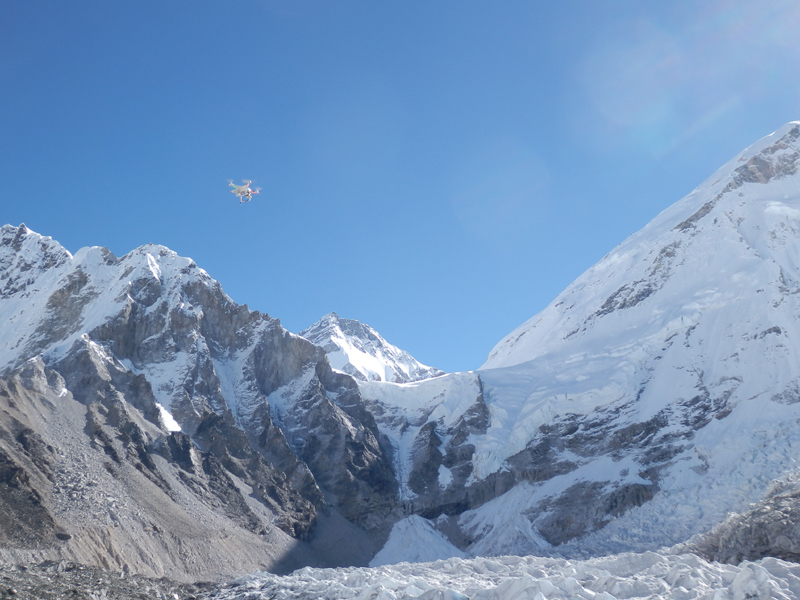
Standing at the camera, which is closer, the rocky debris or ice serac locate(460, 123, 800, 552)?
the rocky debris

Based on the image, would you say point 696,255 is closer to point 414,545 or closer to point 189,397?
point 414,545

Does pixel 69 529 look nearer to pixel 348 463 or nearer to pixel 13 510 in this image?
pixel 13 510

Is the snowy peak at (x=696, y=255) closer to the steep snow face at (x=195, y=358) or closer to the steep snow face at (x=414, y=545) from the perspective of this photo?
the steep snow face at (x=195, y=358)

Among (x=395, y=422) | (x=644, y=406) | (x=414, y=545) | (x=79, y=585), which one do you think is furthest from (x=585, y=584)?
(x=395, y=422)

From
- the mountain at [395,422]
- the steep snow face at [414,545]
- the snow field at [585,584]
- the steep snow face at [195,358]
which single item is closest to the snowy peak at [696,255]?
the mountain at [395,422]

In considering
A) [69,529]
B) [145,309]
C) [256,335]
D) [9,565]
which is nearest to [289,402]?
[256,335]

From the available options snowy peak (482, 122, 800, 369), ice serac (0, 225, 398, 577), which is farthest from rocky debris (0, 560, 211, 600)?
snowy peak (482, 122, 800, 369)

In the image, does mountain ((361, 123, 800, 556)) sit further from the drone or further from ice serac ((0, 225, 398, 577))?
the drone
